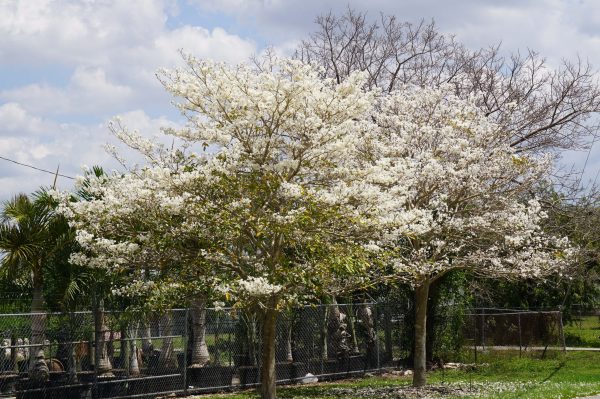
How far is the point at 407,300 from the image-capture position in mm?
25547

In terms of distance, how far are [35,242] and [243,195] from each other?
15.6 ft

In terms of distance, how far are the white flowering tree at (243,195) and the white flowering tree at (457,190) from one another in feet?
14.0

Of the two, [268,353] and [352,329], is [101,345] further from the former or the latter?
[352,329]

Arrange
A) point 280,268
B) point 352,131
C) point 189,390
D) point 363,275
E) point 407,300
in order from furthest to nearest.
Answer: point 407,300 → point 189,390 → point 363,275 → point 352,131 → point 280,268

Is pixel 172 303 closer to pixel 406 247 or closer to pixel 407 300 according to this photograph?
pixel 406 247

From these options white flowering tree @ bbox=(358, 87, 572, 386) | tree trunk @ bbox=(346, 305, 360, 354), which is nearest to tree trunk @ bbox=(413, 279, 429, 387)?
white flowering tree @ bbox=(358, 87, 572, 386)

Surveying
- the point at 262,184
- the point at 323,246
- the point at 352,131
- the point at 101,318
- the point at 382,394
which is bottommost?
the point at 382,394

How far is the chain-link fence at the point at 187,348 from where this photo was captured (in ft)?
51.9

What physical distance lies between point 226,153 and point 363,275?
446cm

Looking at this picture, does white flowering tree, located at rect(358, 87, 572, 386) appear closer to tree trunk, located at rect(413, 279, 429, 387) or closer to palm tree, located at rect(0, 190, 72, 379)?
tree trunk, located at rect(413, 279, 429, 387)

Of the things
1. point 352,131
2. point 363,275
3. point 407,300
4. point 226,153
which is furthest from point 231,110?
point 407,300

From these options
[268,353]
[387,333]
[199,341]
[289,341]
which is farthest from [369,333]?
[268,353]

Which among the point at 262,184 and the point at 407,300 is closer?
the point at 262,184

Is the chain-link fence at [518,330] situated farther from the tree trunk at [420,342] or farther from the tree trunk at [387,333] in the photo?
the tree trunk at [420,342]
